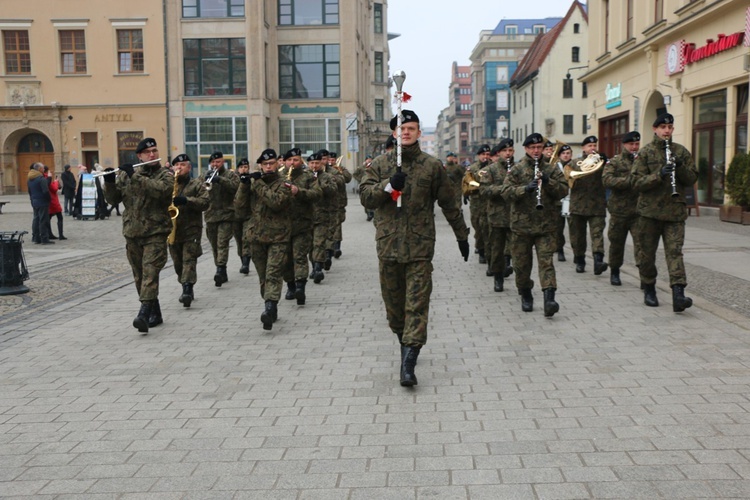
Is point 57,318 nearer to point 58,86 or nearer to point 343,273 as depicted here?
point 343,273

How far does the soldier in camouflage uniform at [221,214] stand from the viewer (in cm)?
1093

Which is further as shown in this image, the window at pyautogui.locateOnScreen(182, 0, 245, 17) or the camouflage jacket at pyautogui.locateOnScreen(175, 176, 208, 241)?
the window at pyautogui.locateOnScreen(182, 0, 245, 17)

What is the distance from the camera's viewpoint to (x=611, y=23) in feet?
93.6

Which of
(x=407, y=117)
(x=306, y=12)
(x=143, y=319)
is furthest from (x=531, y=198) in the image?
(x=306, y=12)

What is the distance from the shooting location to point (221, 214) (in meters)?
11.2

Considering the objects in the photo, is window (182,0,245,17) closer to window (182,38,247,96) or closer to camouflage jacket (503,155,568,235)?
window (182,38,247,96)

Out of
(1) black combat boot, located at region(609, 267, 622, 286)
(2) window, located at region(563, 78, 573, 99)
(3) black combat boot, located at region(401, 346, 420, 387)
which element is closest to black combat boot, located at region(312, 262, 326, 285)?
(1) black combat boot, located at region(609, 267, 622, 286)

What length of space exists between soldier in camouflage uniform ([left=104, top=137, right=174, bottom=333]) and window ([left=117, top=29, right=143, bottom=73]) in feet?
112

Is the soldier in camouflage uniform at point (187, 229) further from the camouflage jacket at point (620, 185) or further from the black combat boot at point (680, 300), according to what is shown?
the black combat boot at point (680, 300)

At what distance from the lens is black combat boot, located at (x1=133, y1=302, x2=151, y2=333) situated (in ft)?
24.9

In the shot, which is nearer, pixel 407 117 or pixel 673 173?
pixel 407 117

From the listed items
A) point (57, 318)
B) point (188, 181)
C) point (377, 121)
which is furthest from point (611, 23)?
point (377, 121)

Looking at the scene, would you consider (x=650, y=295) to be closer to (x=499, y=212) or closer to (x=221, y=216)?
(x=499, y=212)

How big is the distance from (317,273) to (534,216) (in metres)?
4.09
